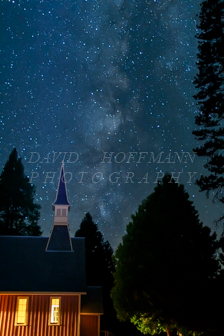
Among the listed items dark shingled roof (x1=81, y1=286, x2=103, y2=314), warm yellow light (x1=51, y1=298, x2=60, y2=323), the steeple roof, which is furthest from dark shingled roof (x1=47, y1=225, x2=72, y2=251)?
warm yellow light (x1=51, y1=298, x2=60, y2=323)

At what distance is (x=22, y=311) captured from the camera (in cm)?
2142

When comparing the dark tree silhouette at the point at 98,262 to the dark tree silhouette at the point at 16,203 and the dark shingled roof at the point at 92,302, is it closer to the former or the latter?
the dark tree silhouette at the point at 16,203

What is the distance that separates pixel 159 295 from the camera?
20.5 metres

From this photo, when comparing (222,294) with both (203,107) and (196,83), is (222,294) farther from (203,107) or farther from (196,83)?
(196,83)

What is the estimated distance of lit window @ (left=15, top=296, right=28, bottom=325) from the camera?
2119 cm

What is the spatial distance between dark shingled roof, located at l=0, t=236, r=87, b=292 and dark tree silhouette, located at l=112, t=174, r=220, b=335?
3.04 meters

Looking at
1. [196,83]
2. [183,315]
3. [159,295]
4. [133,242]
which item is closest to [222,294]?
[183,315]

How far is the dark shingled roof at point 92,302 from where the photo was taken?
2330cm

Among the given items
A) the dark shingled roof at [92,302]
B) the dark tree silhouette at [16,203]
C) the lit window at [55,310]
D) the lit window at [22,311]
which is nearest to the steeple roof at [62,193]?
the dark shingled roof at [92,302]

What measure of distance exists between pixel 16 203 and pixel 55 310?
23245mm

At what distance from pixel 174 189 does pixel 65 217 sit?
362 inches

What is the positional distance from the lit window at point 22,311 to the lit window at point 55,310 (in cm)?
162

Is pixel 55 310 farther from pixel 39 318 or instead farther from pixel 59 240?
pixel 59 240

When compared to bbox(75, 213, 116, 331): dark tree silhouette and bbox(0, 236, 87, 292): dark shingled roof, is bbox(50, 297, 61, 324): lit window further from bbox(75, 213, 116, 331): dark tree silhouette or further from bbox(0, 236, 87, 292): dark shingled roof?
bbox(75, 213, 116, 331): dark tree silhouette
